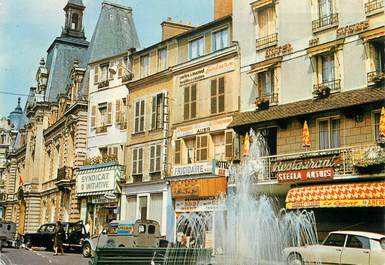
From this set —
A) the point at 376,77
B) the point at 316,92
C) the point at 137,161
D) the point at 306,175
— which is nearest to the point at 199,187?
the point at 137,161

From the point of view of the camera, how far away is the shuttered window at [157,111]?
119 ft

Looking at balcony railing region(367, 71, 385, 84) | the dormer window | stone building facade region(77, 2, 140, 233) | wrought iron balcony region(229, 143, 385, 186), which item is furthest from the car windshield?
stone building facade region(77, 2, 140, 233)

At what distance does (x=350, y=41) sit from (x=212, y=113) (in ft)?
32.5

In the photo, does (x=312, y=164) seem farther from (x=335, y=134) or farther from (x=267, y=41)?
(x=267, y=41)

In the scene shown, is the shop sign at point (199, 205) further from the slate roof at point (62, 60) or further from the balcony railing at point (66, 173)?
the slate roof at point (62, 60)

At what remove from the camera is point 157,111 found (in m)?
36.7

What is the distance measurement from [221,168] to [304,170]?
19.4 feet

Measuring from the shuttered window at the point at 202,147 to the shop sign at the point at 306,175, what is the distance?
7.07 meters

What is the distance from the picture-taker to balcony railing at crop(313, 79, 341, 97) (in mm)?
25219

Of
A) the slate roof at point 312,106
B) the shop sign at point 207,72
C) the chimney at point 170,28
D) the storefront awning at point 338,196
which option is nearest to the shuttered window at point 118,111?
the chimney at point 170,28

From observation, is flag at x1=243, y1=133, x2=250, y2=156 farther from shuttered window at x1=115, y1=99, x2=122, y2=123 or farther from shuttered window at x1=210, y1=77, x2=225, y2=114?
shuttered window at x1=115, y1=99, x2=122, y2=123

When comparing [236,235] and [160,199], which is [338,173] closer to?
[236,235]

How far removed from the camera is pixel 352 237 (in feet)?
59.7

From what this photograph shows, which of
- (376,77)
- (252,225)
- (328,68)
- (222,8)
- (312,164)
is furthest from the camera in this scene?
(222,8)
